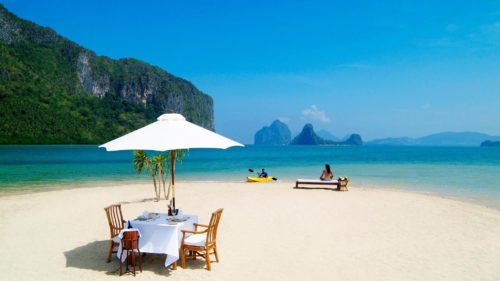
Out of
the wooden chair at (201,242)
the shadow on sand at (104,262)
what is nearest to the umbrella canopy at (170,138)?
the wooden chair at (201,242)

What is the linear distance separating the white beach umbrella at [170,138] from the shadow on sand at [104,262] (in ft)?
7.16

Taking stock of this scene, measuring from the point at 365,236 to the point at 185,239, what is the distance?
4683 millimetres

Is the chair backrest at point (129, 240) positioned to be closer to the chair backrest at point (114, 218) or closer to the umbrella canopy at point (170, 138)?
the chair backrest at point (114, 218)

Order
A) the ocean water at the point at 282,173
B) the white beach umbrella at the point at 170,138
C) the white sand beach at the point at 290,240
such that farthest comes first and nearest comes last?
the ocean water at the point at 282,173
the white beach umbrella at the point at 170,138
the white sand beach at the point at 290,240

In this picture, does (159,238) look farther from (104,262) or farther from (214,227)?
(104,262)

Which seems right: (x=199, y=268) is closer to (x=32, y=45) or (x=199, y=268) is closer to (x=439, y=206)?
(x=439, y=206)

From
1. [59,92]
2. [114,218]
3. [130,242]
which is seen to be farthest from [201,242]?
[59,92]

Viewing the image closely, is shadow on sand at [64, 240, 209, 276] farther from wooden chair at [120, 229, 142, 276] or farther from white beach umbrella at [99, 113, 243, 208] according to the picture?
white beach umbrella at [99, 113, 243, 208]

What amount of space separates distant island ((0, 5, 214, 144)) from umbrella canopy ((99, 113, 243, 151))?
111 metres

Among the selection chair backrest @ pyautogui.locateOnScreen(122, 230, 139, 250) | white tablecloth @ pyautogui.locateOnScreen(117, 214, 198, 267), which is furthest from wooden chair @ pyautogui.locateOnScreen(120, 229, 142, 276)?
white tablecloth @ pyautogui.locateOnScreen(117, 214, 198, 267)

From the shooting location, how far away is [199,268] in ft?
23.7

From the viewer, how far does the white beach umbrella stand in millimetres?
7359

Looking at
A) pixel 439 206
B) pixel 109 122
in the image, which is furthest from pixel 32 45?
pixel 439 206

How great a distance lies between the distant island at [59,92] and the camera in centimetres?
11006
